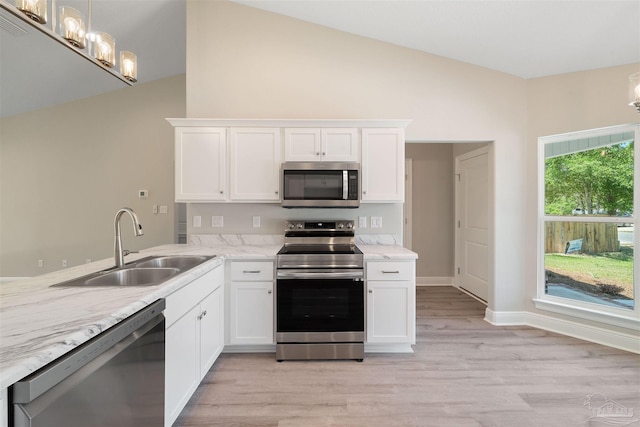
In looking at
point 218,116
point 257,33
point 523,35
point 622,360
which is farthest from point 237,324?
point 523,35

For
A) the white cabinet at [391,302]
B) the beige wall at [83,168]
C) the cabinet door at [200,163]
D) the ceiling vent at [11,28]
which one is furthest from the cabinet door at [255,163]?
the beige wall at [83,168]

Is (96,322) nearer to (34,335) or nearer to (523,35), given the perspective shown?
(34,335)

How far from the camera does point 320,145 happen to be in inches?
114

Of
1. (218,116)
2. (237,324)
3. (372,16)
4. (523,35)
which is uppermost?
(372,16)

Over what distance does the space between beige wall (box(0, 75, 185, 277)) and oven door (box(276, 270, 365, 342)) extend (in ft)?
10.5

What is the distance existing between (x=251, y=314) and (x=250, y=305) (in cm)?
8

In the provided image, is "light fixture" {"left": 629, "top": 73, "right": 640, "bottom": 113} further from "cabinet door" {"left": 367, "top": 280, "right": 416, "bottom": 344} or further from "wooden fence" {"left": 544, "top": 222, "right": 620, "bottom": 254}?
"cabinet door" {"left": 367, "top": 280, "right": 416, "bottom": 344}

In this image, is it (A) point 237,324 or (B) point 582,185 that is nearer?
(A) point 237,324

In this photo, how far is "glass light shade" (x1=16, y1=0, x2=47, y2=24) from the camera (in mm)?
1467

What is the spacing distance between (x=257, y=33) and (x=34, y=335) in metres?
3.26

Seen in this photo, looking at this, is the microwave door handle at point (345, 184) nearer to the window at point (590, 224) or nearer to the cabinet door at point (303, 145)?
the cabinet door at point (303, 145)

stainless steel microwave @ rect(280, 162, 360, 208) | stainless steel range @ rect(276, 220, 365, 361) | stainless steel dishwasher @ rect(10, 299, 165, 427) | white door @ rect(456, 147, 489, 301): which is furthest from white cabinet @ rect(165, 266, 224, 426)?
white door @ rect(456, 147, 489, 301)

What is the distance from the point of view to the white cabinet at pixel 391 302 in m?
2.61

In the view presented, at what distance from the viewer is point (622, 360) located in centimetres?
256
